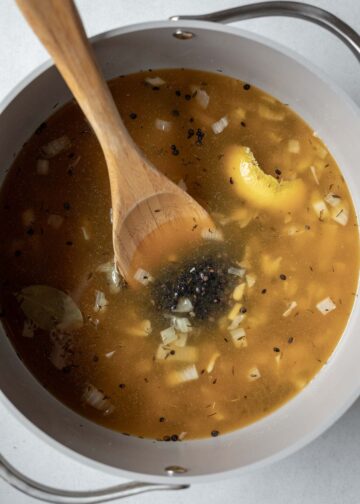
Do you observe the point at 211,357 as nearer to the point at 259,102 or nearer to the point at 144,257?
the point at 144,257

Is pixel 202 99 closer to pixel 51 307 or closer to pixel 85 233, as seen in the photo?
pixel 85 233

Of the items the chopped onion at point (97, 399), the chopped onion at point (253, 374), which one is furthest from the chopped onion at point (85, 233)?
the chopped onion at point (253, 374)

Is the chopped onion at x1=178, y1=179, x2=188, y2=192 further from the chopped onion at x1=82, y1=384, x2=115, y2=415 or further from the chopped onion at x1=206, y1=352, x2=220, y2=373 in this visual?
the chopped onion at x1=82, y1=384, x2=115, y2=415

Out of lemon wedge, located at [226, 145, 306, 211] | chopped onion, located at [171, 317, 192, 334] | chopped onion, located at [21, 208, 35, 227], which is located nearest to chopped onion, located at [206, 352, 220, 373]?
chopped onion, located at [171, 317, 192, 334]

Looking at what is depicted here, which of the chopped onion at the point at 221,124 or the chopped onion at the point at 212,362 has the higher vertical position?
the chopped onion at the point at 221,124

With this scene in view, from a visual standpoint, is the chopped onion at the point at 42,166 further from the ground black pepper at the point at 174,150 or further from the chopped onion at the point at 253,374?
the chopped onion at the point at 253,374

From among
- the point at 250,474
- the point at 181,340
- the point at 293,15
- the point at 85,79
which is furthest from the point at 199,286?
the point at 293,15
